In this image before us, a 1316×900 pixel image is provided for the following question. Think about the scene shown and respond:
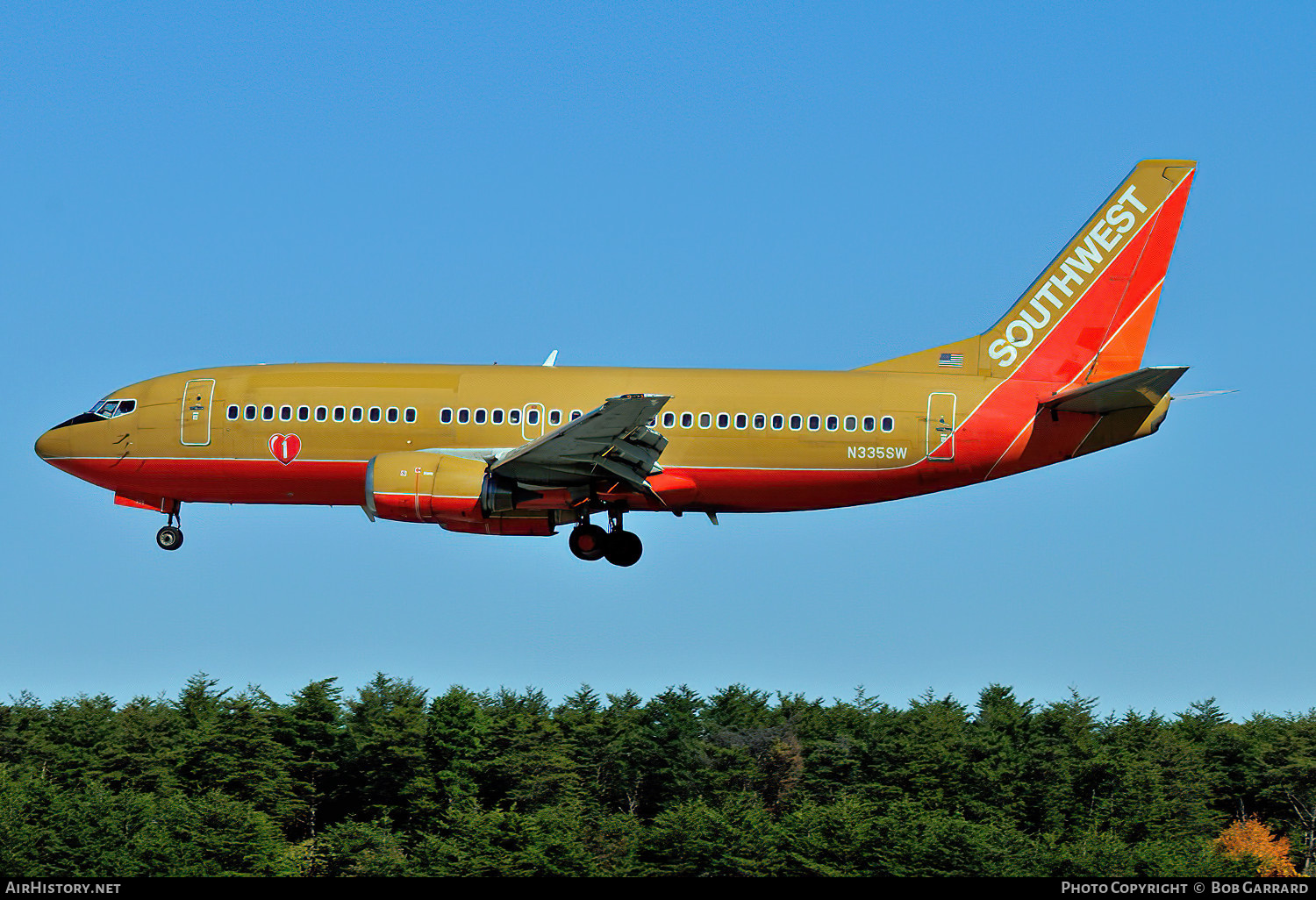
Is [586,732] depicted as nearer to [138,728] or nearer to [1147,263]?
[138,728]

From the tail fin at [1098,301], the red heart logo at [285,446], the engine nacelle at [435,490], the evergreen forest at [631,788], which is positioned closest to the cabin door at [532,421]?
the engine nacelle at [435,490]

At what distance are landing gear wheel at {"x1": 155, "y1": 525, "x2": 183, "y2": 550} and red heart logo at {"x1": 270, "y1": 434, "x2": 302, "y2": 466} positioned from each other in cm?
502

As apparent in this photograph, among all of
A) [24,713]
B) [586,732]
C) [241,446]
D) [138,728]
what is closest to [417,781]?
[586,732]

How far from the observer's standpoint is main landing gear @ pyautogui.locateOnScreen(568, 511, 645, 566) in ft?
155

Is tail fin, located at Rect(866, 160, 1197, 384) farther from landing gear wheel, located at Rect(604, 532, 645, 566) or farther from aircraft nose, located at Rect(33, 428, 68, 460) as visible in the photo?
aircraft nose, located at Rect(33, 428, 68, 460)

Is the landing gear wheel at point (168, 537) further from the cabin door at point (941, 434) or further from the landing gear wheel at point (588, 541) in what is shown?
the cabin door at point (941, 434)

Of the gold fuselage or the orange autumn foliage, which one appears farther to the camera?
the orange autumn foliage

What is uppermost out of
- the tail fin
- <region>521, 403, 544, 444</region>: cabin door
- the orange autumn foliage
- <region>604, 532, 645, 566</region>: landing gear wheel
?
the tail fin

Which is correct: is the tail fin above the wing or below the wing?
above

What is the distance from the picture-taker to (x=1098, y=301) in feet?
155

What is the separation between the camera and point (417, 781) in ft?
272

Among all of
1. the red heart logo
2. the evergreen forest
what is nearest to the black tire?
the red heart logo

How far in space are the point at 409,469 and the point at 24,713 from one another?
60.5 m

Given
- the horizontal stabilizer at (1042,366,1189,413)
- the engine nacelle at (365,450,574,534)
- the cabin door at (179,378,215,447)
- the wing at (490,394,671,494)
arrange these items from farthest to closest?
the cabin door at (179,378,215,447) < the engine nacelle at (365,450,574,534) < the horizontal stabilizer at (1042,366,1189,413) < the wing at (490,394,671,494)
